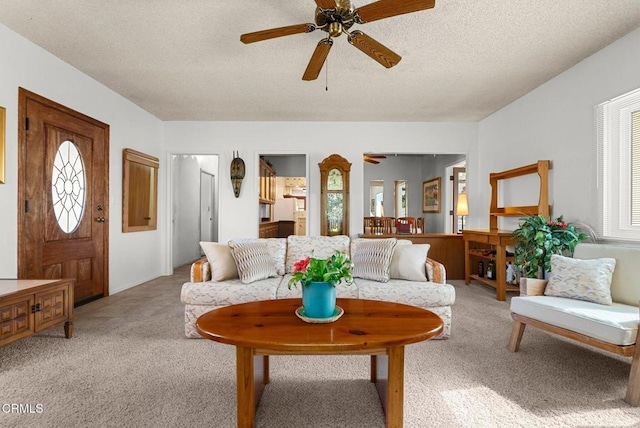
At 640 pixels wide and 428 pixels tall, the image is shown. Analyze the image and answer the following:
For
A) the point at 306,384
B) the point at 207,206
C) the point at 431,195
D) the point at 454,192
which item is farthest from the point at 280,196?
the point at 306,384

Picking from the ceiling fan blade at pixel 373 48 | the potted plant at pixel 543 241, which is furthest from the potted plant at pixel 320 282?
the potted plant at pixel 543 241

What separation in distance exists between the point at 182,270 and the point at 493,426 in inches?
219

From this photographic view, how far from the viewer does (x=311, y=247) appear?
334 cm

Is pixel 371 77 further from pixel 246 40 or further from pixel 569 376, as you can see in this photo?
pixel 569 376

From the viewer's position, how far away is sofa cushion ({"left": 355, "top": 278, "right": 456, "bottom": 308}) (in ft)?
8.84

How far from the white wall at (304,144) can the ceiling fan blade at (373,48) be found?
2.87 metres

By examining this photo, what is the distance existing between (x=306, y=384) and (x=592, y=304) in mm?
1930

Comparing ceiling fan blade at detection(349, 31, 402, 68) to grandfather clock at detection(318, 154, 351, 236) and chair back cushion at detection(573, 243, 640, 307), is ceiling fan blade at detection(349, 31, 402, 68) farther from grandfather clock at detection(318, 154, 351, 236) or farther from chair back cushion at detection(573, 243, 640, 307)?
grandfather clock at detection(318, 154, 351, 236)

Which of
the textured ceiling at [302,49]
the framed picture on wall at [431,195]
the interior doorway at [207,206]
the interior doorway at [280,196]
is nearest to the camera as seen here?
the textured ceiling at [302,49]

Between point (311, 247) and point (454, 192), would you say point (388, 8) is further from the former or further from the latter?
point (454, 192)

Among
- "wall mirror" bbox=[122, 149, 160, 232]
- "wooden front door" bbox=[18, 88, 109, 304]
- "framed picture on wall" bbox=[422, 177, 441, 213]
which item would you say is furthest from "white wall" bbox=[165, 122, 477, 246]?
"framed picture on wall" bbox=[422, 177, 441, 213]

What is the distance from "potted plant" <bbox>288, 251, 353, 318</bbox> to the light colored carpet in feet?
1.69

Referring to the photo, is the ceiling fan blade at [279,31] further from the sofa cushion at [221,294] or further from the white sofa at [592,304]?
the white sofa at [592,304]

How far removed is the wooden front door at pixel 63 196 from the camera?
3053 mm
